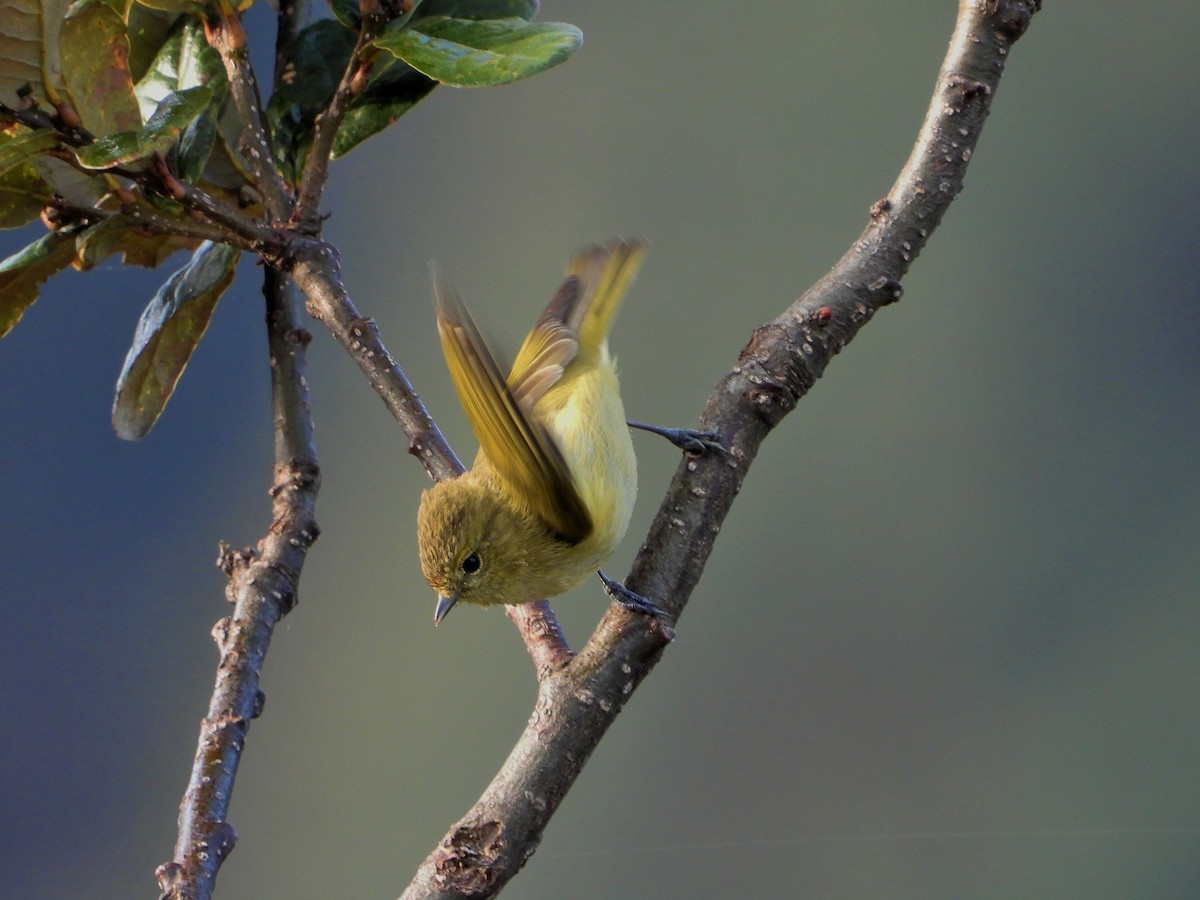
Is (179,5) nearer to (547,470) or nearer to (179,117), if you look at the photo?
(179,117)

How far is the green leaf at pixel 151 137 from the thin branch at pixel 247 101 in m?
0.14

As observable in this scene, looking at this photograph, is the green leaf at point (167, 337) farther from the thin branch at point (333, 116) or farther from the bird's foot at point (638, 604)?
the bird's foot at point (638, 604)

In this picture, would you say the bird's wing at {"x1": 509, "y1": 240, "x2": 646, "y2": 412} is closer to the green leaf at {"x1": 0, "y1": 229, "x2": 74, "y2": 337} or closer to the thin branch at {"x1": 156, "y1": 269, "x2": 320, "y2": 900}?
the thin branch at {"x1": 156, "y1": 269, "x2": 320, "y2": 900}

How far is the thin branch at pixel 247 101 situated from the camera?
3.48 feet

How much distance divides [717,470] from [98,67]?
1.88 feet

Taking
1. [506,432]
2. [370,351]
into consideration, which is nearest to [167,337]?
[370,351]

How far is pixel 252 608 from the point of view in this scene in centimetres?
105

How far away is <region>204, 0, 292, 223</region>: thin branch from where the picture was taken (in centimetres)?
106

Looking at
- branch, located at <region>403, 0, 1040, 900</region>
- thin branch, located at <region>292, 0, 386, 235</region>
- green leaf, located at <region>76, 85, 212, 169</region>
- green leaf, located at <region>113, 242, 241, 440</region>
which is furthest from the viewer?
green leaf, located at <region>113, 242, 241, 440</region>

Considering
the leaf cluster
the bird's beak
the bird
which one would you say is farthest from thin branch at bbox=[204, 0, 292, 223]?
the bird's beak

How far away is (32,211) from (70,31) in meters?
0.22

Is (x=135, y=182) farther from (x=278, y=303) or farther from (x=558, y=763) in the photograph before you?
(x=558, y=763)

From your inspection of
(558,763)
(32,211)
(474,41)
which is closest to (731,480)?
(558,763)

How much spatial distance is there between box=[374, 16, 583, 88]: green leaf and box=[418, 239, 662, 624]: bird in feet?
0.74
